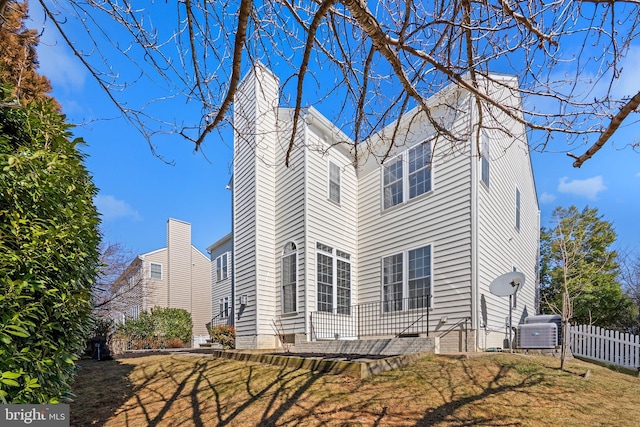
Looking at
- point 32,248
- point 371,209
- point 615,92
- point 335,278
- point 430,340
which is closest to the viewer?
point 32,248

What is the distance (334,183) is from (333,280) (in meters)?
3.01

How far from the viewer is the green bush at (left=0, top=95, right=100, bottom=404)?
2391 mm

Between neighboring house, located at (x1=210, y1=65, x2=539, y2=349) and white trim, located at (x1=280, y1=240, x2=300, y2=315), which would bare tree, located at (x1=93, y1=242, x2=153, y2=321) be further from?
white trim, located at (x1=280, y1=240, x2=300, y2=315)

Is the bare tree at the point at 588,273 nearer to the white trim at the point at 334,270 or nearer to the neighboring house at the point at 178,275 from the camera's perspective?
the white trim at the point at 334,270

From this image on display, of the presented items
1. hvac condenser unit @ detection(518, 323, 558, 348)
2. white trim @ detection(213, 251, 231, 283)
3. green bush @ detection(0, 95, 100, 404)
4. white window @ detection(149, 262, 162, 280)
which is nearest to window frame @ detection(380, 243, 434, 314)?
hvac condenser unit @ detection(518, 323, 558, 348)

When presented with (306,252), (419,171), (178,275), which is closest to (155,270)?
(178,275)

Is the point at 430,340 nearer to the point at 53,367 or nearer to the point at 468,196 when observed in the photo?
the point at 468,196

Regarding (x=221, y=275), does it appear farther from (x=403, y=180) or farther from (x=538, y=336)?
(x=538, y=336)

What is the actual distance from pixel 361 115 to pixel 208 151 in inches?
59.7

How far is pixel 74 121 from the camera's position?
3387 millimetres

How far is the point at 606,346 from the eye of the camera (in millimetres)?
8586

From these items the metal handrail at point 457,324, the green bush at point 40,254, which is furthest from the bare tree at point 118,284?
the green bush at point 40,254

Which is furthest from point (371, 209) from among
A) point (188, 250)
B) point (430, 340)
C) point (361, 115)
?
point (188, 250)

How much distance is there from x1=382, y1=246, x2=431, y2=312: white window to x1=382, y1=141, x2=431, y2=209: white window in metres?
1.63
